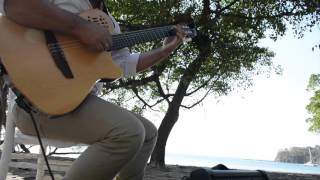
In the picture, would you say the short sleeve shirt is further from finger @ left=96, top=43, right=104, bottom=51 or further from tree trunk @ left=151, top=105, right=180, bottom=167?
tree trunk @ left=151, top=105, right=180, bottom=167

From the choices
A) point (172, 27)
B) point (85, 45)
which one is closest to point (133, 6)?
point (172, 27)

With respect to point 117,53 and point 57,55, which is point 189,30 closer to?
point 117,53

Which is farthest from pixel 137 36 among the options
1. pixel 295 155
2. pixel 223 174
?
pixel 295 155

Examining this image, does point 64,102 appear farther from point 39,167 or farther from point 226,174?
point 39,167

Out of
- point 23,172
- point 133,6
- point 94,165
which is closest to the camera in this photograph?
point 94,165

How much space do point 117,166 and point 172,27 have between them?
1.14 metres

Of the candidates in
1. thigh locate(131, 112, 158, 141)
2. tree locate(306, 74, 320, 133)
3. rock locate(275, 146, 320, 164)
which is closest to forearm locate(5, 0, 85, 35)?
thigh locate(131, 112, 158, 141)

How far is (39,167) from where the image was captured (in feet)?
13.0

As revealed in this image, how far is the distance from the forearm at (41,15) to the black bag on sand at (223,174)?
848 mm

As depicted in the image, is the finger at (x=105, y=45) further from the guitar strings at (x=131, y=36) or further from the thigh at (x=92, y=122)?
the thigh at (x=92, y=122)

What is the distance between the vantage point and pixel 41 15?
2.14 m

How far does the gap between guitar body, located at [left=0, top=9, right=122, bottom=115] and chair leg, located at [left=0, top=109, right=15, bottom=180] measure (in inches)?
26.7

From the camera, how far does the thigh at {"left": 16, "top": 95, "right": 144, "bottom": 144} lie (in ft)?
6.81

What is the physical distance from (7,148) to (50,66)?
824mm
